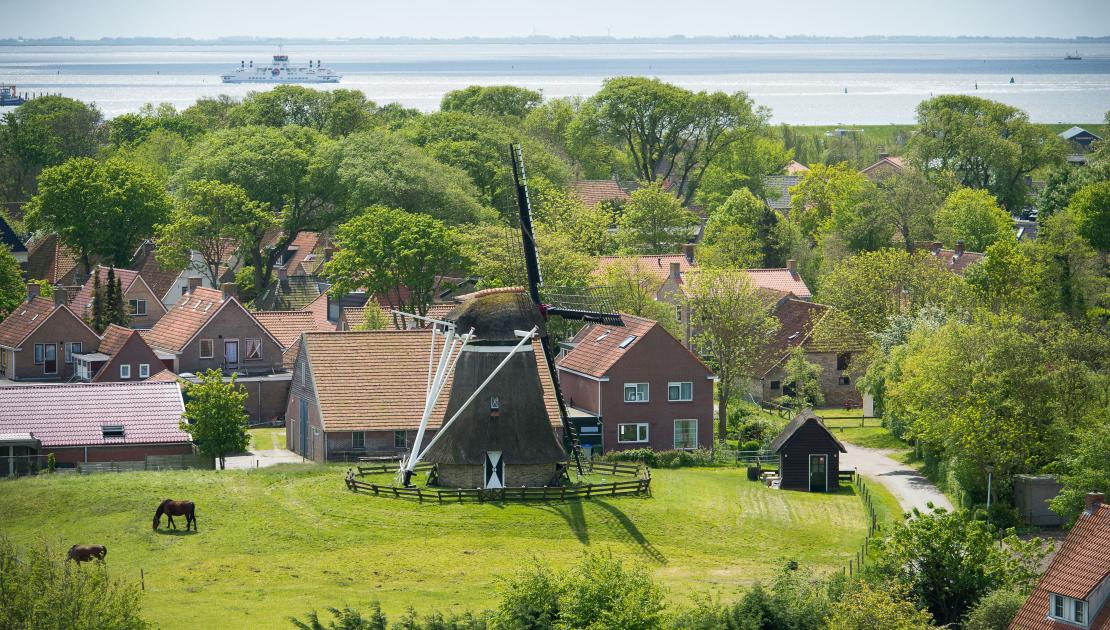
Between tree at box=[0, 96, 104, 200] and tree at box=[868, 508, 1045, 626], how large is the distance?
120 m

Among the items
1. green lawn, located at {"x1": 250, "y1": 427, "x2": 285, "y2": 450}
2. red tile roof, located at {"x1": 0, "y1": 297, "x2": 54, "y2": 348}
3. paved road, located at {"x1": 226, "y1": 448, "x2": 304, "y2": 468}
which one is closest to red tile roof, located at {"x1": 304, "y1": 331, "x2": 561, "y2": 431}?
paved road, located at {"x1": 226, "y1": 448, "x2": 304, "y2": 468}

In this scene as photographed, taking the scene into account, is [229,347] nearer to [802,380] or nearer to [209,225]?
[209,225]

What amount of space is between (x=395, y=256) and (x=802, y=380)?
971 inches

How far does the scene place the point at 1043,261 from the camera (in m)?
100

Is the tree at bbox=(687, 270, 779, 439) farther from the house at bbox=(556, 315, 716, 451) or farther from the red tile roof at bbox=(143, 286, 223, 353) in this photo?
the red tile roof at bbox=(143, 286, 223, 353)

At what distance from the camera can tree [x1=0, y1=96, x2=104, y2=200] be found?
158125 mm

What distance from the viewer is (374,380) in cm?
7275

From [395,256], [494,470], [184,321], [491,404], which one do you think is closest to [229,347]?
[184,321]

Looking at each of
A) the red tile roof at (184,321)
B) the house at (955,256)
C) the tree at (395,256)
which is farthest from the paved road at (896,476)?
the red tile roof at (184,321)

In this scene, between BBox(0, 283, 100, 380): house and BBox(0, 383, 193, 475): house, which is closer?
BBox(0, 383, 193, 475): house

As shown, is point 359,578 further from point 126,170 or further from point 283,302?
point 126,170

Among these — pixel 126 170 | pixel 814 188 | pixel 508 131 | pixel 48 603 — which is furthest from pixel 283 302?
pixel 48 603

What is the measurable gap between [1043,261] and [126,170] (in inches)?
2400

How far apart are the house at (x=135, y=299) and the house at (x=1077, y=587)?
Result: 70618 mm
